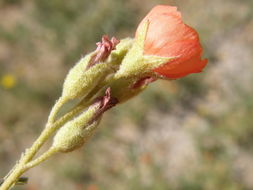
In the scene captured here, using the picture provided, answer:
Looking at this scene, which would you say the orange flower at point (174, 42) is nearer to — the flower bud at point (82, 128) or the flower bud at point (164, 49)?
the flower bud at point (164, 49)

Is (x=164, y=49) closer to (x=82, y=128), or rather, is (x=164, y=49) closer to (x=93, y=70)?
(x=93, y=70)

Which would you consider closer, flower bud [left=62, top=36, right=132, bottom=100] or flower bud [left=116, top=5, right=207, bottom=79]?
flower bud [left=116, top=5, right=207, bottom=79]

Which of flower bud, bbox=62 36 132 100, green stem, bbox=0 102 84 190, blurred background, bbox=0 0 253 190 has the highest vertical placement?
blurred background, bbox=0 0 253 190

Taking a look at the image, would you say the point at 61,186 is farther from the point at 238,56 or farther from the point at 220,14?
the point at 220,14

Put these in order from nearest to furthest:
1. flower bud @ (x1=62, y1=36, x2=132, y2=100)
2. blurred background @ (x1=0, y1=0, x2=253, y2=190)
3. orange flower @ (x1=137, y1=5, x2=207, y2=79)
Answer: orange flower @ (x1=137, y1=5, x2=207, y2=79), flower bud @ (x1=62, y1=36, x2=132, y2=100), blurred background @ (x1=0, y1=0, x2=253, y2=190)

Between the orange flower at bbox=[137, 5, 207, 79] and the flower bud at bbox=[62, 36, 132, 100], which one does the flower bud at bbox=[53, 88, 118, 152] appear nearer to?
the flower bud at bbox=[62, 36, 132, 100]

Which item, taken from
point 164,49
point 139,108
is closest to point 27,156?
point 164,49

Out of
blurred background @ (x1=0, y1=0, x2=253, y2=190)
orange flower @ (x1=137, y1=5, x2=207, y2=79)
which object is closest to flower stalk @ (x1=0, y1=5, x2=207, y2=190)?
orange flower @ (x1=137, y1=5, x2=207, y2=79)
